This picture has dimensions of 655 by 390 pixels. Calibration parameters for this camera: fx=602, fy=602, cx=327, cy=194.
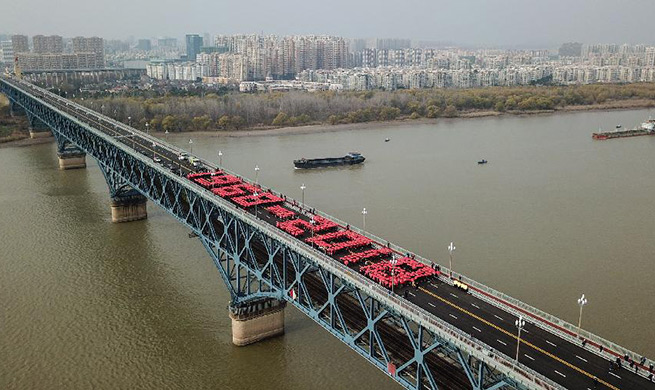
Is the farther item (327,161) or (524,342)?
(327,161)

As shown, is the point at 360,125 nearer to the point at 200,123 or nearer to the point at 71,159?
the point at 200,123

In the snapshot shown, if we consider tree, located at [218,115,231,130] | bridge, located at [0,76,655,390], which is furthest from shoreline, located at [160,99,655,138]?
bridge, located at [0,76,655,390]

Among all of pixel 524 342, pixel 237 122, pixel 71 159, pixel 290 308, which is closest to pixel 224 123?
pixel 237 122

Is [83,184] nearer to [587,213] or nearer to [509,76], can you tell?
[587,213]

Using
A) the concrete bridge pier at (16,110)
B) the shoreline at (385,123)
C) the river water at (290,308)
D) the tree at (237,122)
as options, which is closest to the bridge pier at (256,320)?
the river water at (290,308)

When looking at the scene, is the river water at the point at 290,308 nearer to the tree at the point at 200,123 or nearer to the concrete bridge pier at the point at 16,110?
the tree at the point at 200,123

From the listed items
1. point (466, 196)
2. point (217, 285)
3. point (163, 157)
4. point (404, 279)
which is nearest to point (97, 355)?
point (217, 285)

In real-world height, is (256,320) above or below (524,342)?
below
